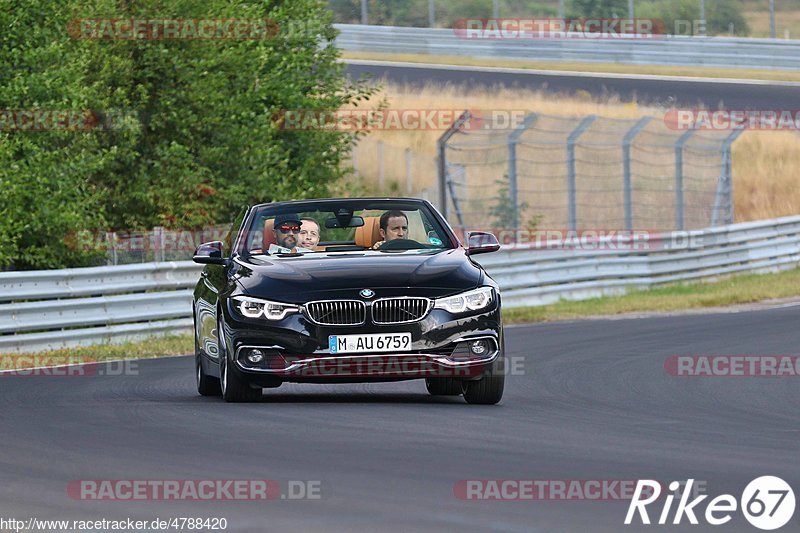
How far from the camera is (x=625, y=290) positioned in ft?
87.9

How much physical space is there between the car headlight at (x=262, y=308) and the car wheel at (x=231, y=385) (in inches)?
15.0

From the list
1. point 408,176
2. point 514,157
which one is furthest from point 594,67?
point 514,157

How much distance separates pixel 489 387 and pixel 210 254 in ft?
7.70

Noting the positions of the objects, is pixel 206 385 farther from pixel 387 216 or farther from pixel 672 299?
pixel 672 299

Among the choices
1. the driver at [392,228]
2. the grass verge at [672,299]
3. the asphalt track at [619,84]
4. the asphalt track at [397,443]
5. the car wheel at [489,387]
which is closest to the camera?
the asphalt track at [397,443]

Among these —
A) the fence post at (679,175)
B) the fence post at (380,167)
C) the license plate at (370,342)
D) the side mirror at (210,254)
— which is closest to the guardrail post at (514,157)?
the fence post at (679,175)

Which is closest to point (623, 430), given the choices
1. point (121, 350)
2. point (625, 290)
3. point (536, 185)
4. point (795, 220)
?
point (121, 350)

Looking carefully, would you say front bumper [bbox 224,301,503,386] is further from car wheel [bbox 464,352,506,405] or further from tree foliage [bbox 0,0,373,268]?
tree foliage [bbox 0,0,373,268]

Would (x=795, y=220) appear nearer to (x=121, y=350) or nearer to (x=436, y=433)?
(x=121, y=350)

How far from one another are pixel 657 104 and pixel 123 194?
21044mm

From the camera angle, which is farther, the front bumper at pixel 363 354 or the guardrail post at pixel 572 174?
the guardrail post at pixel 572 174

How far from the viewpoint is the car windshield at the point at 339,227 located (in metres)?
12.1

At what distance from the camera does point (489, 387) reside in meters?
11.4

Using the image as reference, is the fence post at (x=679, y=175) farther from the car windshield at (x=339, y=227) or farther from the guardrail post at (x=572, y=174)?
the car windshield at (x=339, y=227)
